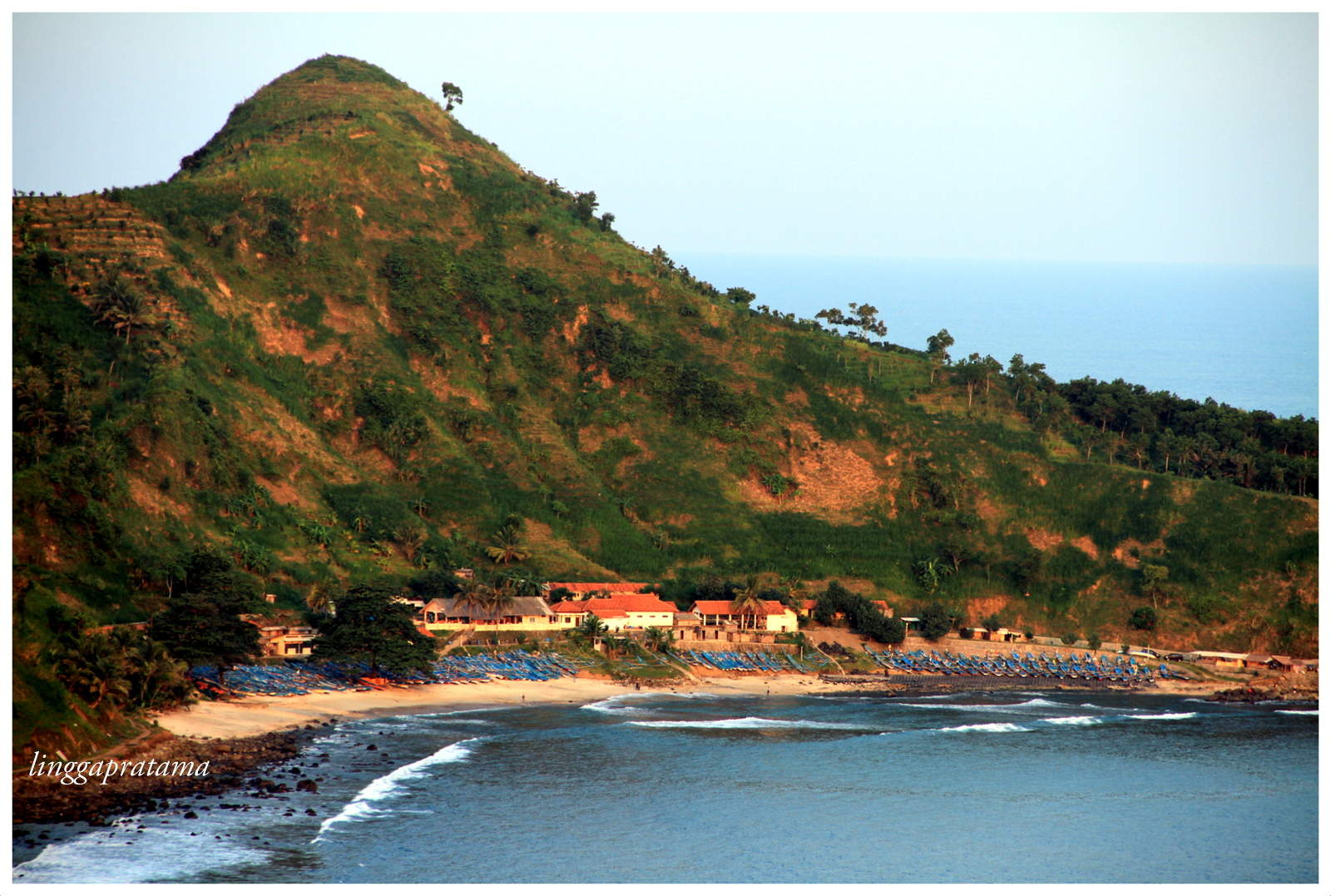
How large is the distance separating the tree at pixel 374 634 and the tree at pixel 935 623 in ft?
116

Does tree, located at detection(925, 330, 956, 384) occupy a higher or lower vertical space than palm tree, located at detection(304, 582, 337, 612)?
higher

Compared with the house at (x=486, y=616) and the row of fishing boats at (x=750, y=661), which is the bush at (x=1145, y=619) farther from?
the house at (x=486, y=616)

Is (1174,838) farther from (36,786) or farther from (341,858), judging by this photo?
(36,786)

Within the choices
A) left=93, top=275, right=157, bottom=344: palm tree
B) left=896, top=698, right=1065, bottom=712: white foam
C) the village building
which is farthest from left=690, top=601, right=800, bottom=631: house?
left=93, top=275, right=157, bottom=344: palm tree

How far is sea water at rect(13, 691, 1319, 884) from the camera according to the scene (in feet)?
149

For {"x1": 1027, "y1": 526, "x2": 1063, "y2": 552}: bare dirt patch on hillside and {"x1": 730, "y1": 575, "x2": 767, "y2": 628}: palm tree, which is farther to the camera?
{"x1": 1027, "y1": 526, "x2": 1063, "y2": 552}: bare dirt patch on hillside

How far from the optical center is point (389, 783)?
178 ft

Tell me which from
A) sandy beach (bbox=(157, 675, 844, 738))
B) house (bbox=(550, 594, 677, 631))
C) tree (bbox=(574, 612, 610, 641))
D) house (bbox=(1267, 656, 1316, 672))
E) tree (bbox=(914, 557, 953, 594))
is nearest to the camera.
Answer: sandy beach (bbox=(157, 675, 844, 738))

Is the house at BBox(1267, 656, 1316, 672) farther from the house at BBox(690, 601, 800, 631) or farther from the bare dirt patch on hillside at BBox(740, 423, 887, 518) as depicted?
the bare dirt patch on hillside at BBox(740, 423, 887, 518)

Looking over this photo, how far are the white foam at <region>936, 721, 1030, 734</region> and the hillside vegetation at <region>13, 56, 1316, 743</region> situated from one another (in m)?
25.3

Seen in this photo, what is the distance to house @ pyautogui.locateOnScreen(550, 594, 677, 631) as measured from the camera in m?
85.4

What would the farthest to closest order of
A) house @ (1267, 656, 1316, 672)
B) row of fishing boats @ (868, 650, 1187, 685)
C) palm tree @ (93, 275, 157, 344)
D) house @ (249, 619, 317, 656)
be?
palm tree @ (93, 275, 157, 344)
row of fishing boats @ (868, 650, 1187, 685)
house @ (1267, 656, 1316, 672)
house @ (249, 619, 317, 656)

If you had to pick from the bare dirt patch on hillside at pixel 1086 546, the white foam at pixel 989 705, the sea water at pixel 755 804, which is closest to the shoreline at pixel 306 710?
the sea water at pixel 755 804

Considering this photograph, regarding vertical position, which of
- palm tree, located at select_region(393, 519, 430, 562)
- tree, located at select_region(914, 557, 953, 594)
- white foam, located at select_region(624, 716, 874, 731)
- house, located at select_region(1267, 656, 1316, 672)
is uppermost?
palm tree, located at select_region(393, 519, 430, 562)
